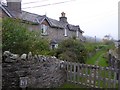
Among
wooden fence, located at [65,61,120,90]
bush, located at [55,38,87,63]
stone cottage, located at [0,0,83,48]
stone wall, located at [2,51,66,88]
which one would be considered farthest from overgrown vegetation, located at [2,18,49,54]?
stone cottage, located at [0,0,83,48]

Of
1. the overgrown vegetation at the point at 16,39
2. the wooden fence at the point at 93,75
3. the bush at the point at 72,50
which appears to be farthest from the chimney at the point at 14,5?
the wooden fence at the point at 93,75

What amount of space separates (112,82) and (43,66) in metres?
3.05

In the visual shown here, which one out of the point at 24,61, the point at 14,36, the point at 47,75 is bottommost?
the point at 47,75

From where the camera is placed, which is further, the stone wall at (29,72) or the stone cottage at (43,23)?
the stone cottage at (43,23)

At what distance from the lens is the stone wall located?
7.23 metres

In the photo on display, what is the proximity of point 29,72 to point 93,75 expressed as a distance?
10.5 feet

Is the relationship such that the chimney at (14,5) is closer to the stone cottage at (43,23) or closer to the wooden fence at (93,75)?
the stone cottage at (43,23)

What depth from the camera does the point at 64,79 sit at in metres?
10.5

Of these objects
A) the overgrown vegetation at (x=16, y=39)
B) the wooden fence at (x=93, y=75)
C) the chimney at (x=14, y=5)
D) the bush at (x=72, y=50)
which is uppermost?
the chimney at (x=14, y=5)

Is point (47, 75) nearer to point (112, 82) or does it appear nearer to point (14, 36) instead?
point (14, 36)

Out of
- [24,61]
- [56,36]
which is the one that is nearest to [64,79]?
[24,61]

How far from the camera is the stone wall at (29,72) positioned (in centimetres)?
723

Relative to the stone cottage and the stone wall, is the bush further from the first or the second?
the stone wall

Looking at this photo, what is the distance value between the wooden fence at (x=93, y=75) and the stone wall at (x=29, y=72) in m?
1.15
